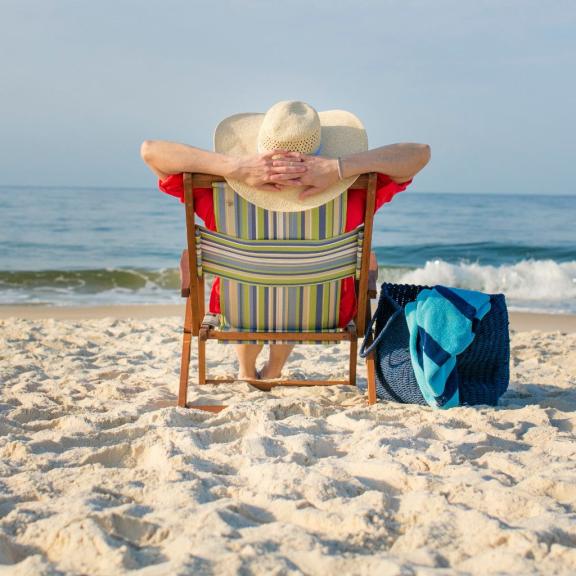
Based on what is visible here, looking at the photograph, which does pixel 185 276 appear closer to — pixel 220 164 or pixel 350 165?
pixel 220 164

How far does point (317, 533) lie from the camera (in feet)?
6.30

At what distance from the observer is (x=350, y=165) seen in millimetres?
2943

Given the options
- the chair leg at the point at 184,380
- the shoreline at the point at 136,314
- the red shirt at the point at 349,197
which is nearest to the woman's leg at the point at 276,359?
the red shirt at the point at 349,197

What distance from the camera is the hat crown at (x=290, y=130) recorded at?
9.71ft

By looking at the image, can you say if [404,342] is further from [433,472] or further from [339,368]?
[339,368]

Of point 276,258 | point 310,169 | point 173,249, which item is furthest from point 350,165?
point 173,249

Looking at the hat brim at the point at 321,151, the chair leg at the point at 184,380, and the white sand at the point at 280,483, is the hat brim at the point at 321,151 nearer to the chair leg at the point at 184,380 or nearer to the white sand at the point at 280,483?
the chair leg at the point at 184,380

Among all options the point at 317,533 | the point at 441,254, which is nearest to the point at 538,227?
the point at 441,254

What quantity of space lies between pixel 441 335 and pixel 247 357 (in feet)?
3.47

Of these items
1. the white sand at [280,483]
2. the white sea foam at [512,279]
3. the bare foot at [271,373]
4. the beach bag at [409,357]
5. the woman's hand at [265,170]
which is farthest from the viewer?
the white sea foam at [512,279]

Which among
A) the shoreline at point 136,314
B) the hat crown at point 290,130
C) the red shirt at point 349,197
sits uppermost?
the hat crown at point 290,130

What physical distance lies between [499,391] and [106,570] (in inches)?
80.8

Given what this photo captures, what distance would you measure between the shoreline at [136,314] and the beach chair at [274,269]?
3.55 metres

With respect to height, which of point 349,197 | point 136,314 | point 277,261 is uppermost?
point 349,197
